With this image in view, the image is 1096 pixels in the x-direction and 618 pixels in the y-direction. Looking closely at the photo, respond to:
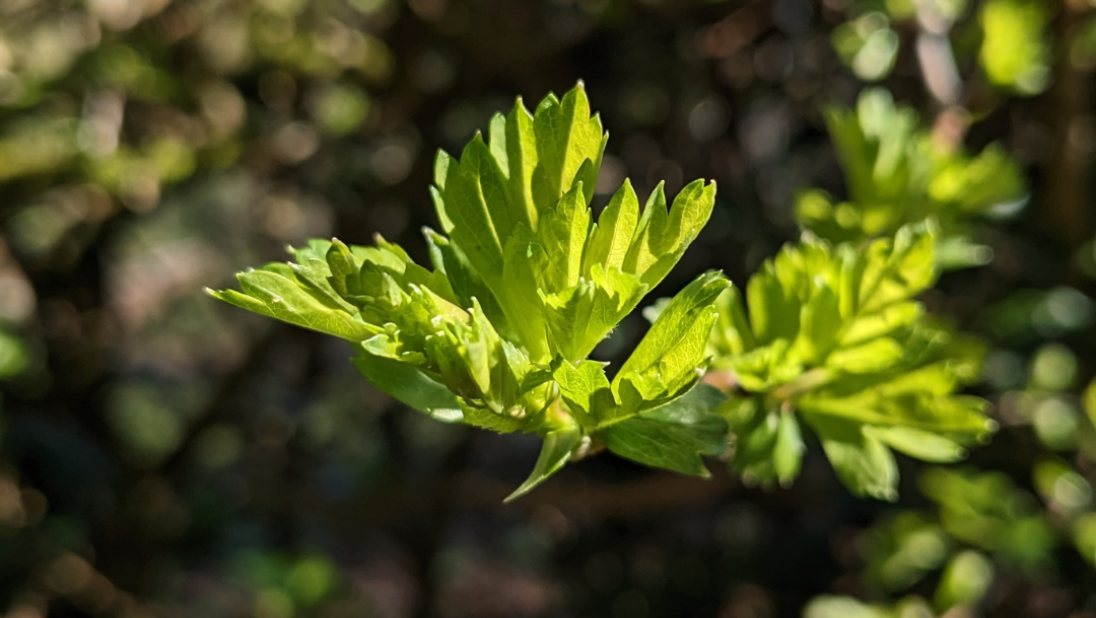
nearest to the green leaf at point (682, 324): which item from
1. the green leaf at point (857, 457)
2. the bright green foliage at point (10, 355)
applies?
the green leaf at point (857, 457)

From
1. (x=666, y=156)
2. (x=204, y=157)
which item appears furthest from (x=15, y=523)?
(x=666, y=156)

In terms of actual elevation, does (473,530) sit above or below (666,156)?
below

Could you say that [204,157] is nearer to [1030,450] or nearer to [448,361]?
[448,361]

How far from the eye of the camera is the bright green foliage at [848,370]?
0.55m

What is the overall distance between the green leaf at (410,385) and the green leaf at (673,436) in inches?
3.7

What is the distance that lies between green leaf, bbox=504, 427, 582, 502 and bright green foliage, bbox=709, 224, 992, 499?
14 centimetres

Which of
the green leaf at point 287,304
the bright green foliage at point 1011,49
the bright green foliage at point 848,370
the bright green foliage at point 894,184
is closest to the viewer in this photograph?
the green leaf at point 287,304

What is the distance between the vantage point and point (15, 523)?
1.87 metres

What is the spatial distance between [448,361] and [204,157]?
1.40 meters

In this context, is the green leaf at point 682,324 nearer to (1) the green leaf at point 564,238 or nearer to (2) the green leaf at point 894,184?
(1) the green leaf at point 564,238

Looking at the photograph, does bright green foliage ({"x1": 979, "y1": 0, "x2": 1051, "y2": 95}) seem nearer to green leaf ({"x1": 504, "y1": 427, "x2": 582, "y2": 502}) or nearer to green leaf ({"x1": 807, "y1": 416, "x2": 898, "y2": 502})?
green leaf ({"x1": 807, "y1": 416, "x2": 898, "y2": 502})

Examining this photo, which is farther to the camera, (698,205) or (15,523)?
(15,523)

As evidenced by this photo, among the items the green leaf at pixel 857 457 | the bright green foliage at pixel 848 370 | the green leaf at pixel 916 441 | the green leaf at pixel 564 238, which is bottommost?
the green leaf at pixel 857 457

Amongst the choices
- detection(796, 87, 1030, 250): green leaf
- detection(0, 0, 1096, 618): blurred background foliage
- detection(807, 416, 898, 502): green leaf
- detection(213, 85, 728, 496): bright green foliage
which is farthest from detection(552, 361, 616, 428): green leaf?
detection(0, 0, 1096, 618): blurred background foliage
